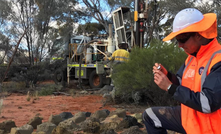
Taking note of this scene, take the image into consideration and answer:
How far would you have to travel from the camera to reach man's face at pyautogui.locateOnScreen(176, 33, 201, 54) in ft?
6.23

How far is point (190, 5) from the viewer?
14.0 m

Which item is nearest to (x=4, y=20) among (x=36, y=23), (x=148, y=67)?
(x=36, y=23)

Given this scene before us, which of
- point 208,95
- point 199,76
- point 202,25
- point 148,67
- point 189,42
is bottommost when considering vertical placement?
point 208,95

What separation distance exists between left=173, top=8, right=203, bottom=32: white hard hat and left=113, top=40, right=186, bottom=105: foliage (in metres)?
3.68

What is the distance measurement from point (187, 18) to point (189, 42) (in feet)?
0.62

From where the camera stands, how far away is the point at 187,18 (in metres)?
1.88

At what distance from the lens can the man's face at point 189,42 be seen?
1899 millimetres

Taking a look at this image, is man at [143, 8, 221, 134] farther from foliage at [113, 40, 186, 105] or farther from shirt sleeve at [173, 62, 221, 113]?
foliage at [113, 40, 186, 105]

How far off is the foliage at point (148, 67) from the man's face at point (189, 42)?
3630 millimetres

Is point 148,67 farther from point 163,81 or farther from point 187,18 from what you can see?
point 187,18

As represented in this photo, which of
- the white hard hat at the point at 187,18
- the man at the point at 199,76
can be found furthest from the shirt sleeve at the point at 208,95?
the white hard hat at the point at 187,18

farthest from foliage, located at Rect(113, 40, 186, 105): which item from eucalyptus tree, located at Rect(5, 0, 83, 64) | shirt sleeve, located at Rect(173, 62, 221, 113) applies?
eucalyptus tree, located at Rect(5, 0, 83, 64)

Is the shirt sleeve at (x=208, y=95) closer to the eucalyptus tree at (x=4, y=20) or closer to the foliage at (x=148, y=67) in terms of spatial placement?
the foliage at (x=148, y=67)

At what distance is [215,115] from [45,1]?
11.8 meters
